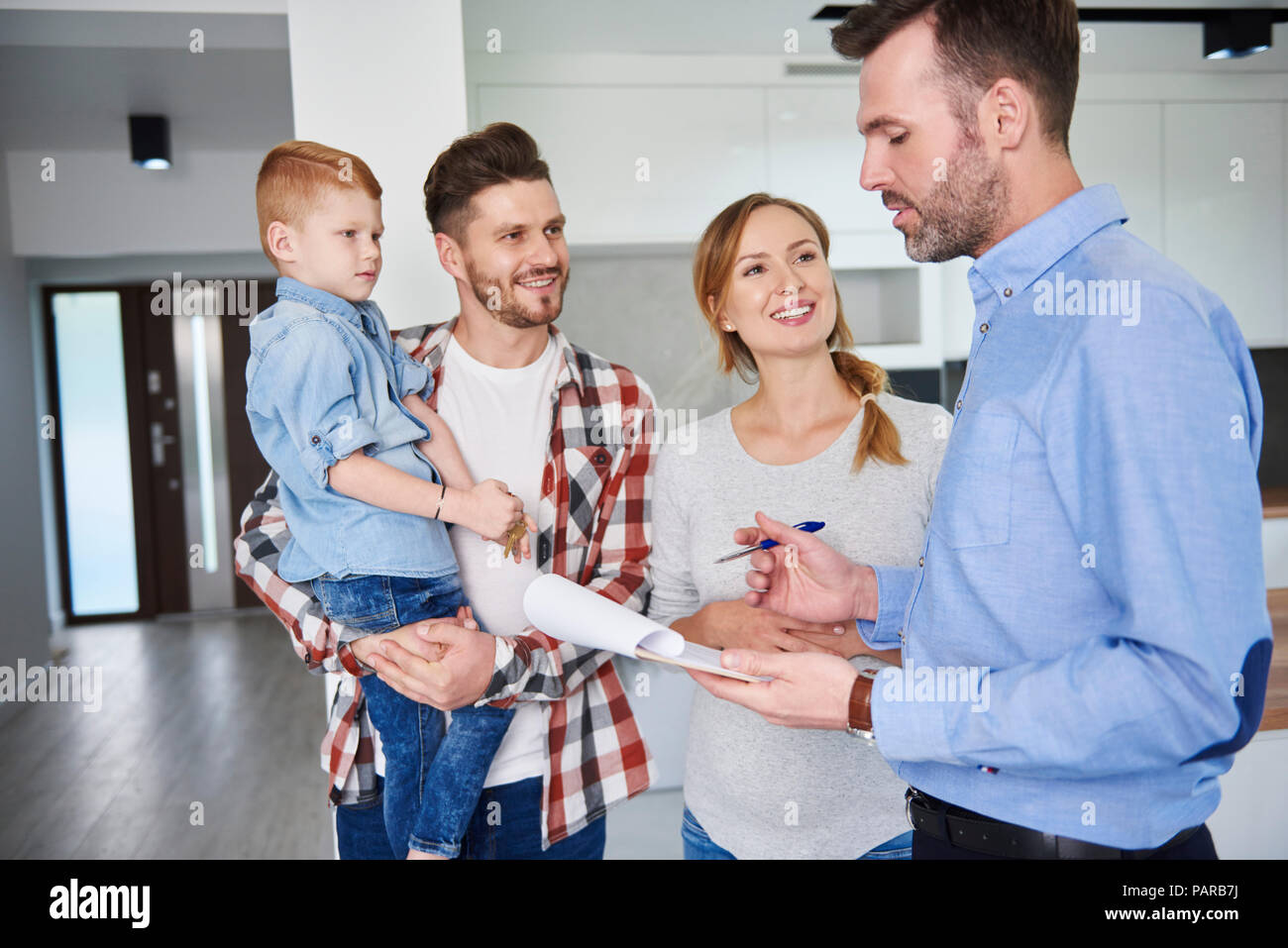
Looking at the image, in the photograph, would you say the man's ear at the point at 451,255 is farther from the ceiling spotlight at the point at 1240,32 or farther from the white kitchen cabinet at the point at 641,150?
the ceiling spotlight at the point at 1240,32

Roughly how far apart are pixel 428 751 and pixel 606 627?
1.63 ft

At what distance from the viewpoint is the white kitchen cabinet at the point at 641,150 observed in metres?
3.24

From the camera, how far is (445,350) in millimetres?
1573

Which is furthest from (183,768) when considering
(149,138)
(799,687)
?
(799,687)

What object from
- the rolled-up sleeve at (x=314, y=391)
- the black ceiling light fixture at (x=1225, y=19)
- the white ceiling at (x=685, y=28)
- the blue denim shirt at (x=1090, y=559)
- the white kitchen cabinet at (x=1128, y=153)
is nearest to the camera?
the blue denim shirt at (x=1090, y=559)

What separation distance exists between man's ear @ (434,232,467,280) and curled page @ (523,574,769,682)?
579 mm

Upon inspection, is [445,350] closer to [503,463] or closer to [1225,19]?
[503,463]

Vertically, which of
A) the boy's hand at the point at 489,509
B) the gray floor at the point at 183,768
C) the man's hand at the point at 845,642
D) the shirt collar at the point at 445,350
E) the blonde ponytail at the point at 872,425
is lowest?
the gray floor at the point at 183,768

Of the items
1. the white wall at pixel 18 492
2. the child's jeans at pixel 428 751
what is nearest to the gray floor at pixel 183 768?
the white wall at pixel 18 492

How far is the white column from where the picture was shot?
5.78 ft

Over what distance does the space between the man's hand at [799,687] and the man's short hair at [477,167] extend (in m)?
0.83

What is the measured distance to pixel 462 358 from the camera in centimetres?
157
